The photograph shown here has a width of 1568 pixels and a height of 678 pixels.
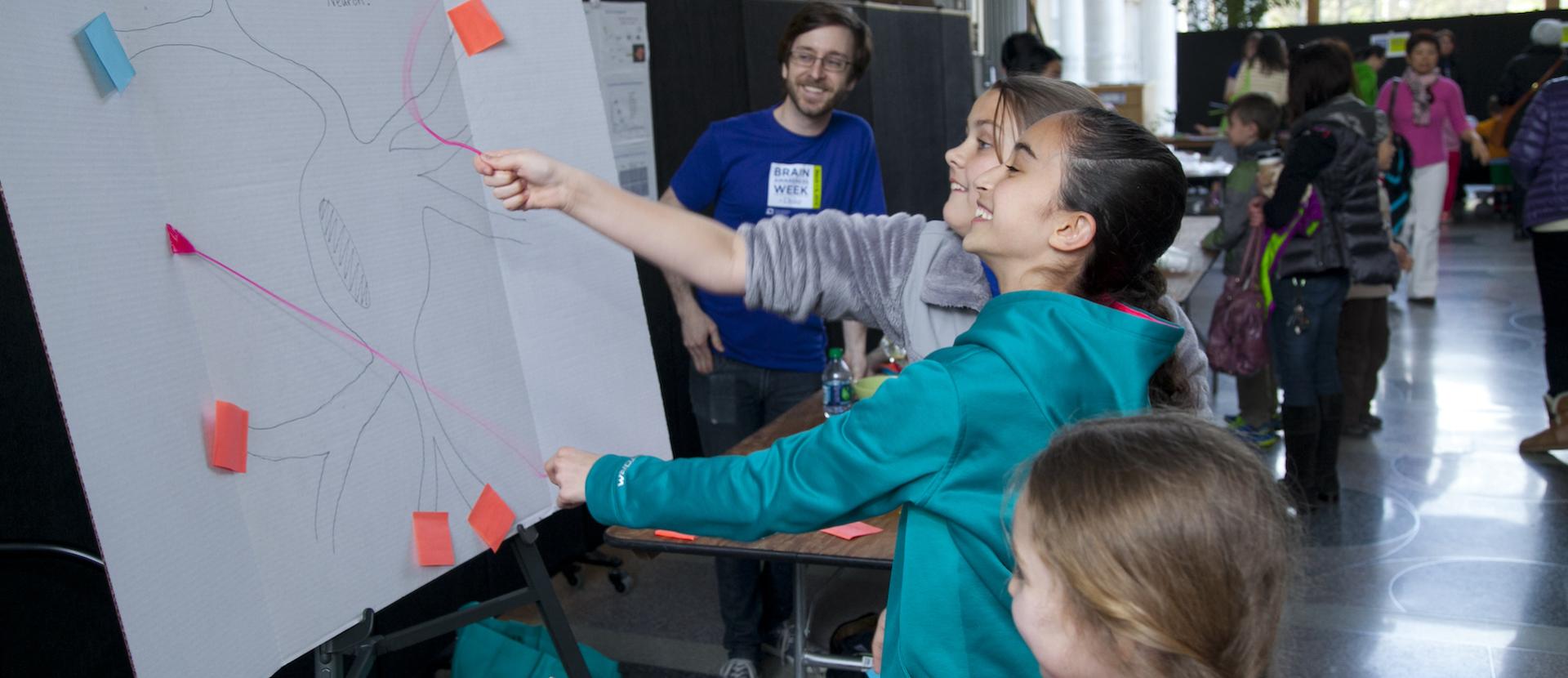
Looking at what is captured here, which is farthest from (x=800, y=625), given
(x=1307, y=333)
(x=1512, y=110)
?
(x=1512, y=110)

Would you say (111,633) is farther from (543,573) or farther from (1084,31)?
(1084,31)

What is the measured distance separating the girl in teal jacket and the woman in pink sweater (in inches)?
251

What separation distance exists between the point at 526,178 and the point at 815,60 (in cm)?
119

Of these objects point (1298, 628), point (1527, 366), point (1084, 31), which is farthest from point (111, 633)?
point (1084, 31)

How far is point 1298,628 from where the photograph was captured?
312cm

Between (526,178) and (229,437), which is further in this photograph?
(526,178)

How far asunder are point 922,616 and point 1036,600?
0.90 ft

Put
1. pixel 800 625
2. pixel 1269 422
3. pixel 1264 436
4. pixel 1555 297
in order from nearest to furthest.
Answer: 1. pixel 800 625
2. pixel 1555 297
3. pixel 1264 436
4. pixel 1269 422

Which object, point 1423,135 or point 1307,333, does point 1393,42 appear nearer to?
point 1423,135

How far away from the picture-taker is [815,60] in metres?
2.68

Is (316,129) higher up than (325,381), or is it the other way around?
(316,129)

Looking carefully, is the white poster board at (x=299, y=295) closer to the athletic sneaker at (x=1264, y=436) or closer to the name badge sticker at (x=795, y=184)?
the name badge sticker at (x=795, y=184)

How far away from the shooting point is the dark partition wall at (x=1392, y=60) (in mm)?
10852

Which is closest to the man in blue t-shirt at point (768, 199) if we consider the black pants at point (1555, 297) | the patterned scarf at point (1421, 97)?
the black pants at point (1555, 297)
